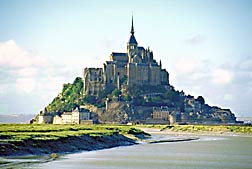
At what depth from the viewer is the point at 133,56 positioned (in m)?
155

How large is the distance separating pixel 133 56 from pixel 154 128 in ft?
129

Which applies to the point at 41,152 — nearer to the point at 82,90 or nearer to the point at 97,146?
the point at 97,146

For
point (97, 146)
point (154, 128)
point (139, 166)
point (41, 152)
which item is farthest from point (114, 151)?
point (154, 128)

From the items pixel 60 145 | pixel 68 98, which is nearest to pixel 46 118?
pixel 68 98

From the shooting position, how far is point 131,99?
145m

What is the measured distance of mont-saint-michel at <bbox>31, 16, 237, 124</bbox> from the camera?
141 meters

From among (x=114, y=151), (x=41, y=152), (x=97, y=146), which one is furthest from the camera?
(x=97, y=146)

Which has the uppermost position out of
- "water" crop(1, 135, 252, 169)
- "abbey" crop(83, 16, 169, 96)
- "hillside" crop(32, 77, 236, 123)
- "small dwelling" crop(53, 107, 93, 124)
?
"abbey" crop(83, 16, 169, 96)

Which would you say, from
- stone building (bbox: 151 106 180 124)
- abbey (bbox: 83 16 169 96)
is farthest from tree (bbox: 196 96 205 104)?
stone building (bbox: 151 106 180 124)

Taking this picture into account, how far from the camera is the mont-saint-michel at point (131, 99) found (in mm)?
141125

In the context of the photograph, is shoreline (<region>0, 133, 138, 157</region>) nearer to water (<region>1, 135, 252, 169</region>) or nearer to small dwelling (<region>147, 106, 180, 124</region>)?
water (<region>1, 135, 252, 169</region>)

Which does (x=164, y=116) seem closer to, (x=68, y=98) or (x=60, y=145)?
(x=68, y=98)

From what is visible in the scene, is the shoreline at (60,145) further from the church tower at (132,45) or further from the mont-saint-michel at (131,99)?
the church tower at (132,45)

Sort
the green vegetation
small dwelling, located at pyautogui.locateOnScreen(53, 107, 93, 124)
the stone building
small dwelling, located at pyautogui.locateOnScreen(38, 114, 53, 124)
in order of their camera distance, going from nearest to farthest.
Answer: small dwelling, located at pyautogui.locateOnScreen(53, 107, 93, 124) → the stone building → small dwelling, located at pyautogui.locateOnScreen(38, 114, 53, 124) → the green vegetation
